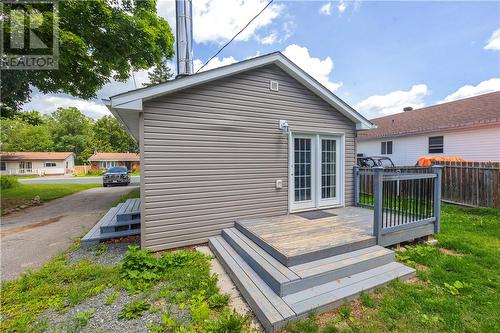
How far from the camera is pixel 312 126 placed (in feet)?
18.5

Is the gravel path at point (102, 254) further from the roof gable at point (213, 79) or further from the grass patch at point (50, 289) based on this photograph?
the roof gable at point (213, 79)

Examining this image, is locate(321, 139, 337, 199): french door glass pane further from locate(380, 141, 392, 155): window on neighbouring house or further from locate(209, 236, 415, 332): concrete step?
locate(380, 141, 392, 155): window on neighbouring house

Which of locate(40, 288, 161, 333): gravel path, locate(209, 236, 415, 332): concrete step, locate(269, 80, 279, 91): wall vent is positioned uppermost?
locate(269, 80, 279, 91): wall vent

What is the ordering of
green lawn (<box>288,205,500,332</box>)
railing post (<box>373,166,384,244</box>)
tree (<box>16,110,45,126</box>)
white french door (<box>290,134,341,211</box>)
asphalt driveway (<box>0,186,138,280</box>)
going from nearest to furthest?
green lawn (<box>288,205,500,332</box>) < railing post (<box>373,166,384,244</box>) < asphalt driveway (<box>0,186,138,280</box>) < white french door (<box>290,134,341,211</box>) < tree (<box>16,110,45,126</box>)

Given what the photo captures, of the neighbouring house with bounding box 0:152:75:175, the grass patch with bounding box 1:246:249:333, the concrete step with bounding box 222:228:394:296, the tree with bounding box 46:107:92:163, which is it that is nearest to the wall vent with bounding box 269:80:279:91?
the concrete step with bounding box 222:228:394:296

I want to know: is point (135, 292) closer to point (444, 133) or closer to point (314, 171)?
point (314, 171)

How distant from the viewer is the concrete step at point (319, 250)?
2.93m

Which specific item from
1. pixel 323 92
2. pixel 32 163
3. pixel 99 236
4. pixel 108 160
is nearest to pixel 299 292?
pixel 99 236

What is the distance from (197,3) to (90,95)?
20.4 feet

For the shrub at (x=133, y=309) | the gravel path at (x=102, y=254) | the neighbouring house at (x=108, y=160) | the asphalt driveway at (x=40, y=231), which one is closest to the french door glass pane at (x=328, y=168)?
the shrub at (x=133, y=309)

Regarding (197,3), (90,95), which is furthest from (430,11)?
(90,95)

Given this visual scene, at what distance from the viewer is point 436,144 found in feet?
40.6

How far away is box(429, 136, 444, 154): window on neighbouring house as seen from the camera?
12141 millimetres

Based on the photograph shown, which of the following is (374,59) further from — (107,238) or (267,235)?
(107,238)
